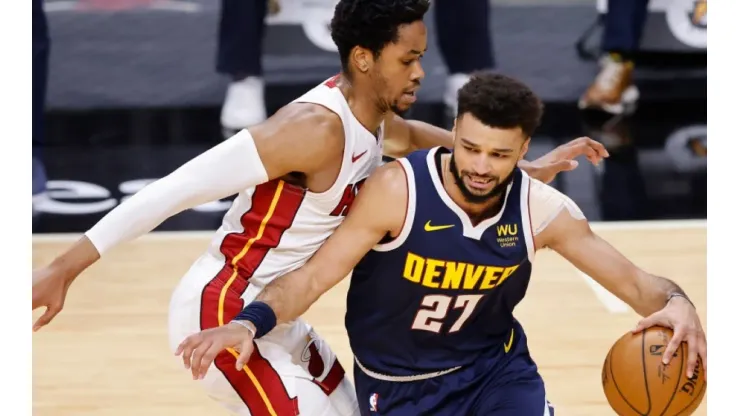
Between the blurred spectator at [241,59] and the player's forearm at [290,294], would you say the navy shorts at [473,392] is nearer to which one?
the player's forearm at [290,294]

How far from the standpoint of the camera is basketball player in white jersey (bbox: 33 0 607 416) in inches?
125

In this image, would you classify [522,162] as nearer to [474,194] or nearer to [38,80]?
[474,194]

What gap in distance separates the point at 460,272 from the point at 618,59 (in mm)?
5146

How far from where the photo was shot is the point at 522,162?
3.91m

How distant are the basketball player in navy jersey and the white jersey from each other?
0.08 metres

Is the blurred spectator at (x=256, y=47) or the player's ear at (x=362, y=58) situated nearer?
the player's ear at (x=362, y=58)

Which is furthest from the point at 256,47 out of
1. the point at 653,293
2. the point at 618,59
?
the point at 653,293

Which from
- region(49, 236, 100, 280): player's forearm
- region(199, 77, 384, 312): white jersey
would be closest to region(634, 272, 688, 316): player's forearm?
region(199, 77, 384, 312): white jersey

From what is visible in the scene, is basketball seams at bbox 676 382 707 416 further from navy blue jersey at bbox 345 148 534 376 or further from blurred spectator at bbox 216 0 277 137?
blurred spectator at bbox 216 0 277 137

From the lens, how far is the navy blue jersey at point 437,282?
3.31 m

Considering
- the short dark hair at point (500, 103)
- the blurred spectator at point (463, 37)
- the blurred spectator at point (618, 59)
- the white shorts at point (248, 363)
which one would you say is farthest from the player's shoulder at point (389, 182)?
the blurred spectator at point (618, 59)

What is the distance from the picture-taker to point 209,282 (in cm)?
344
